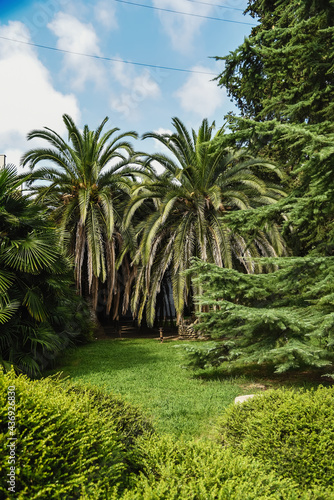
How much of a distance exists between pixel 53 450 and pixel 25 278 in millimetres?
6057

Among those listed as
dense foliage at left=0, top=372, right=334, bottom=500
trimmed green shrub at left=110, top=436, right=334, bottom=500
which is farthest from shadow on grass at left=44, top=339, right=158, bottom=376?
trimmed green shrub at left=110, top=436, right=334, bottom=500

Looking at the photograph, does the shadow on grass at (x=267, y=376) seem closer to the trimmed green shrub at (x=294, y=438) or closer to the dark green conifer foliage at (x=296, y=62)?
the trimmed green shrub at (x=294, y=438)

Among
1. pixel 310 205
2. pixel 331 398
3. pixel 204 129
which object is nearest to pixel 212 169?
pixel 204 129

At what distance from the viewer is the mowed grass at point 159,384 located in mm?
5466

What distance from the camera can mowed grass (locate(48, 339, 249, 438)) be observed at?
5466mm

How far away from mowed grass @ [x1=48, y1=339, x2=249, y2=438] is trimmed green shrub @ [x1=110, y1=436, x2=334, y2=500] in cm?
138

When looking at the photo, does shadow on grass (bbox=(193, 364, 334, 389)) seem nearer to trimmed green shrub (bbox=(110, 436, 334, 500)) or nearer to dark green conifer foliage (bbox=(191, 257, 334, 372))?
dark green conifer foliage (bbox=(191, 257, 334, 372))

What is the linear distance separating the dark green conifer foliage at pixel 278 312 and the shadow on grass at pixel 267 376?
569 mm

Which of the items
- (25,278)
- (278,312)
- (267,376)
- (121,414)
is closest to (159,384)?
(267,376)

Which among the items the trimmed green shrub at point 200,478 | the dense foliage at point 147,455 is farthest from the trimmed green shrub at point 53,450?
the trimmed green shrub at point 200,478

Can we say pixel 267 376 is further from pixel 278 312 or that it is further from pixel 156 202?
pixel 156 202

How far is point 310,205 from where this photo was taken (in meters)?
6.42

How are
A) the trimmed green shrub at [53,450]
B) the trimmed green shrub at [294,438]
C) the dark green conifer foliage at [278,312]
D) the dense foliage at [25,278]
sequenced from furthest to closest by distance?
1. the dense foliage at [25,278]
2. the dark green conifer foliage at [278,312]
3. the trimmed green shrub at [294,438]
4. the trimmed green shrub at [53,450]

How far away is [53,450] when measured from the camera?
96.2 inches
